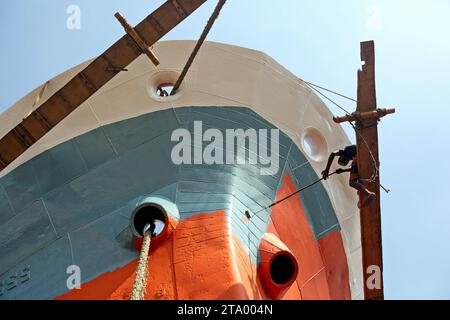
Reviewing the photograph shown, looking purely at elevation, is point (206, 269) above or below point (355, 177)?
below

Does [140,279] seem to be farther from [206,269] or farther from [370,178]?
[370,178]

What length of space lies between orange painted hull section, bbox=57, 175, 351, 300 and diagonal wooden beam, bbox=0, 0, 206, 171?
77.5 inches

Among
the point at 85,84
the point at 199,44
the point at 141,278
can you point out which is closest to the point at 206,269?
the point at 141,278

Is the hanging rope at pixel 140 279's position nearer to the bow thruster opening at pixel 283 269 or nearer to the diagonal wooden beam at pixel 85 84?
the bow thruster opening at pixel 283 269

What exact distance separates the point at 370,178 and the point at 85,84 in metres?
3.74

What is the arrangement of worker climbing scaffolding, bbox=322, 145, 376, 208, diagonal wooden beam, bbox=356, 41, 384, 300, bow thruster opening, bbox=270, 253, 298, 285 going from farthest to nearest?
bow thruster opening, bbox=270, 253, 298, 285 → worker climbing scaffolding, bbox=322, 145, 376, 208 → diagonal wooden beam, bbox=356, 41, 384, 300

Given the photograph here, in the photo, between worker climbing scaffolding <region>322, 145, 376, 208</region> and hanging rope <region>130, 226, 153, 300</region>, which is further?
worker climbing scaffolding <region>322, 145, 376, 208</region>

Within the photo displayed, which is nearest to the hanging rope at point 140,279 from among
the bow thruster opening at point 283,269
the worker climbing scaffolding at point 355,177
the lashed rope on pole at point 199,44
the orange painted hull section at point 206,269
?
the orange painted hull section at point 206,269

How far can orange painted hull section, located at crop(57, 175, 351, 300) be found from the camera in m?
6.81

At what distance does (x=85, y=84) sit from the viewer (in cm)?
786

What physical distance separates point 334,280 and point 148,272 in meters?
3.53

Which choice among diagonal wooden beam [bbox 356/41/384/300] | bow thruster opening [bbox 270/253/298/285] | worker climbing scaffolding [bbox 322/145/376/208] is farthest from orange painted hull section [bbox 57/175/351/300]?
worker climbing scaffolding [bbox 322/145/376/208]

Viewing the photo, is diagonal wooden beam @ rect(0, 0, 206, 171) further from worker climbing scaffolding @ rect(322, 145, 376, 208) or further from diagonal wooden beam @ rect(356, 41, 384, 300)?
worker climbing scaffolding @ rect(322, 145, 376, 208)
